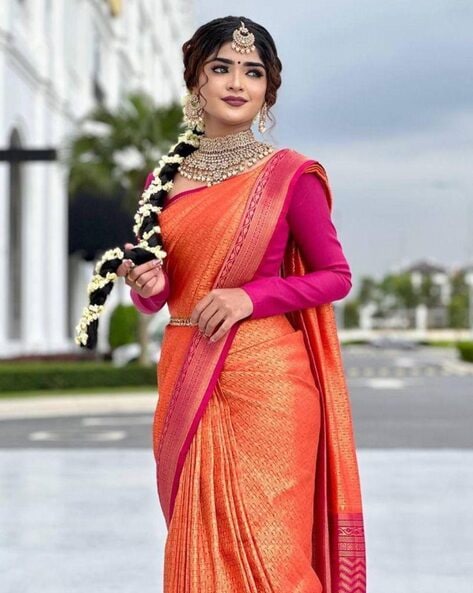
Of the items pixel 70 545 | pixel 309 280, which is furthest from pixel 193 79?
pixel 70 545

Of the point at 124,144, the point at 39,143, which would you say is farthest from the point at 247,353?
the point at 39,143

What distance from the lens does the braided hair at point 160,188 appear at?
3045 mm

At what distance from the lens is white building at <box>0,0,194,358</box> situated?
23797 mm

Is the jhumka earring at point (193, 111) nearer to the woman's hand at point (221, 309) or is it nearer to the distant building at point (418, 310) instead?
the woman's hand at point (221, 309)

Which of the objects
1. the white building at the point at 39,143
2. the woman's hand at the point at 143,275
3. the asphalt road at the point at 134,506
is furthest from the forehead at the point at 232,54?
the white building at the point at 39,143

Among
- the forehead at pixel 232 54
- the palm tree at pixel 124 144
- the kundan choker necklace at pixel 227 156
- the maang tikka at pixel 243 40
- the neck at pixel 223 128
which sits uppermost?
the palm tree at pixel 124 144

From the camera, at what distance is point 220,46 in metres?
3.12

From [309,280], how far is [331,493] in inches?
22.4

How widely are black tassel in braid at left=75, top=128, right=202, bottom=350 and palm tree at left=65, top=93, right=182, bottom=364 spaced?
2073 centimetres

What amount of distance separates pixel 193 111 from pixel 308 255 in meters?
0.51

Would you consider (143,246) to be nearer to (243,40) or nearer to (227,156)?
(227,156)

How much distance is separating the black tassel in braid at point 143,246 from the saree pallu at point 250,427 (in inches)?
2.1

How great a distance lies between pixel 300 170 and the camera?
3.14m

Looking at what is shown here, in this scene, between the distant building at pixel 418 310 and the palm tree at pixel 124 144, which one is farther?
the distant building at pixel 418 310
